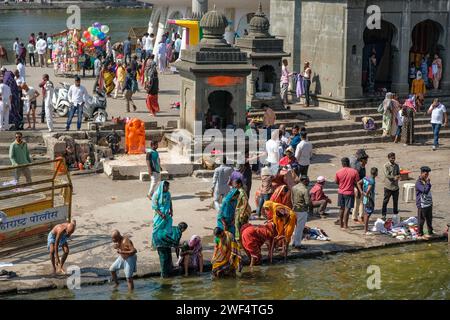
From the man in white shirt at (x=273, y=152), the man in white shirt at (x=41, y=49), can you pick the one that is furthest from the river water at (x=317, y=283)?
the man in white shirt at (x=41, y=49)

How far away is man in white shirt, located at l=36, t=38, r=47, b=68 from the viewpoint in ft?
120

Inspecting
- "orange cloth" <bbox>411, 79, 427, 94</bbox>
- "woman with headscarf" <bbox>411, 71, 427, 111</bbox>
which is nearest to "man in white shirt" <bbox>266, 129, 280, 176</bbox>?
"woman with headscarf" <bbox>411, 71, 427, 111</bbox>

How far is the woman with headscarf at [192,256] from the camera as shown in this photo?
15227 mm

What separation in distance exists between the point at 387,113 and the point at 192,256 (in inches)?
448

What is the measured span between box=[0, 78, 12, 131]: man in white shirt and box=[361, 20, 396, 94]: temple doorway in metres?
10.6

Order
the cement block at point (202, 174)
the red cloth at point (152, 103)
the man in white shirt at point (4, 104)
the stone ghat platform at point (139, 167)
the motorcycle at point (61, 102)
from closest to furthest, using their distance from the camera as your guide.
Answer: the stone ghat platform at point (139, 167)
the cement block at point (202, 174)
the man in white shirt at point (4, 104)
the motorcycle at point (61, 102)
the red cloth at point (152, 103)

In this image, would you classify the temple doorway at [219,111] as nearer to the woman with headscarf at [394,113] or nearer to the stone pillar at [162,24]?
the woman with headscarf at [394,113]

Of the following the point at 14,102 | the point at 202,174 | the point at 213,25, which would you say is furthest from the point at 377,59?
the point at 14,102

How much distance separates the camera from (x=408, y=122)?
24.9m

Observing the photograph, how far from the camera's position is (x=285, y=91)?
2767 cm

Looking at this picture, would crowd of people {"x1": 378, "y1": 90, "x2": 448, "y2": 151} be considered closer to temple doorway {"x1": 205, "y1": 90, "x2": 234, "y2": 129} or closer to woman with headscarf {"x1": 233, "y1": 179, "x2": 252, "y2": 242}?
temple doorway {"x1": 205, "y1": 90, "x2": 234, "y2": 129}
